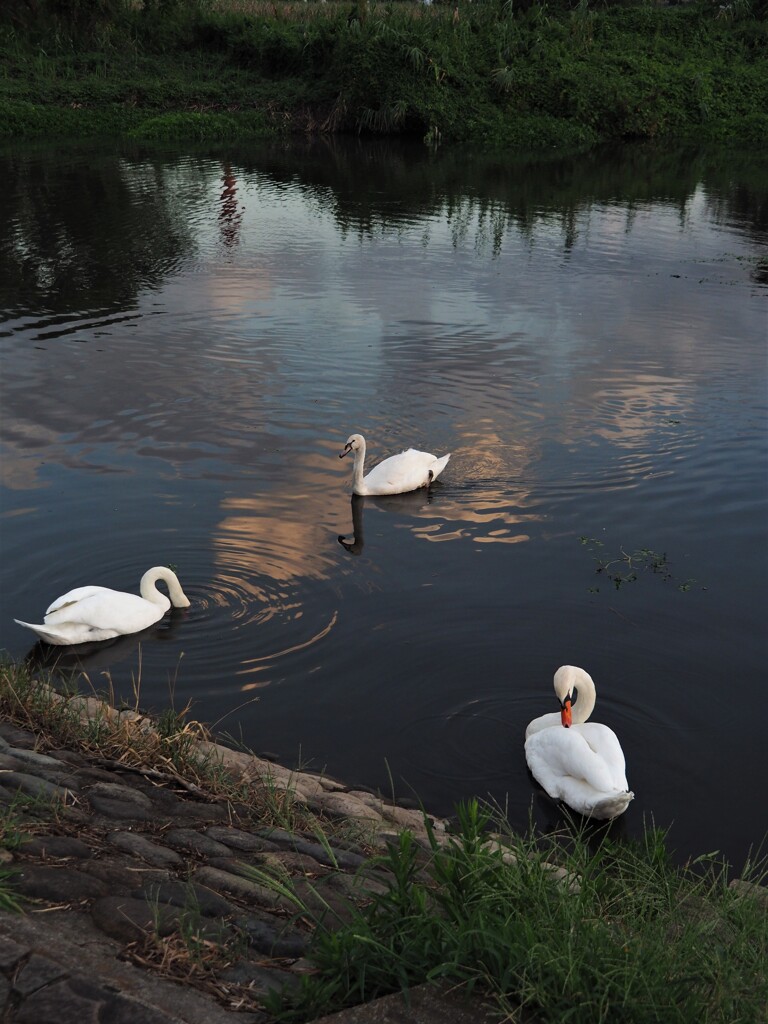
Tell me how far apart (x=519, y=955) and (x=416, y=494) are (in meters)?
7.74

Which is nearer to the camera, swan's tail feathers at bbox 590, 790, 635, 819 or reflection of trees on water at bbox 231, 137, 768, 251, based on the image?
swan's tail feathers at bbox 590, 790, 635, 819

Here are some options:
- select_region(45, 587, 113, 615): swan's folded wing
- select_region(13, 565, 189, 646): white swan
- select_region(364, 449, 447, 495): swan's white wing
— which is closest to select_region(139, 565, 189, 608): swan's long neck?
select_region(13, 565, 189, 646): white swan

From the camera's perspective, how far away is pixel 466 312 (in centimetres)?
1748

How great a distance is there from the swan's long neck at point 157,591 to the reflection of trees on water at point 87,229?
32.2 ft

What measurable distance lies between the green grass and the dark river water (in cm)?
270

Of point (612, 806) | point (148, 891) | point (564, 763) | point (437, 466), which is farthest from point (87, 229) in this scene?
point (148, 891)

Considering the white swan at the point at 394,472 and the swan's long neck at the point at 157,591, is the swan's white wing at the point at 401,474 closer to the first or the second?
the white swan at the point at 394,472

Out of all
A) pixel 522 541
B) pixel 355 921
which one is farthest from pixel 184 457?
pixel 355 921

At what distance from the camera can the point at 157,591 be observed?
8336 millimetres

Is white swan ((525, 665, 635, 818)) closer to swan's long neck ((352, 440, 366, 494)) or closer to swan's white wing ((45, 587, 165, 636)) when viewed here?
swan's white wing ((45, 587, 165, 636))

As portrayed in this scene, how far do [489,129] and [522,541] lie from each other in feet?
114

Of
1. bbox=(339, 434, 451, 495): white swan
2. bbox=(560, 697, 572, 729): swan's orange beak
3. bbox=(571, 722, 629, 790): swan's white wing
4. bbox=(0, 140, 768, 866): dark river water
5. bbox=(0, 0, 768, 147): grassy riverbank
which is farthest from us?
bbox=(0, 0, 768, 147): grassy riverbank

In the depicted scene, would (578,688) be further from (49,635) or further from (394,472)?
(394,472)

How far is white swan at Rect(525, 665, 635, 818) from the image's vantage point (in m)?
6.16
